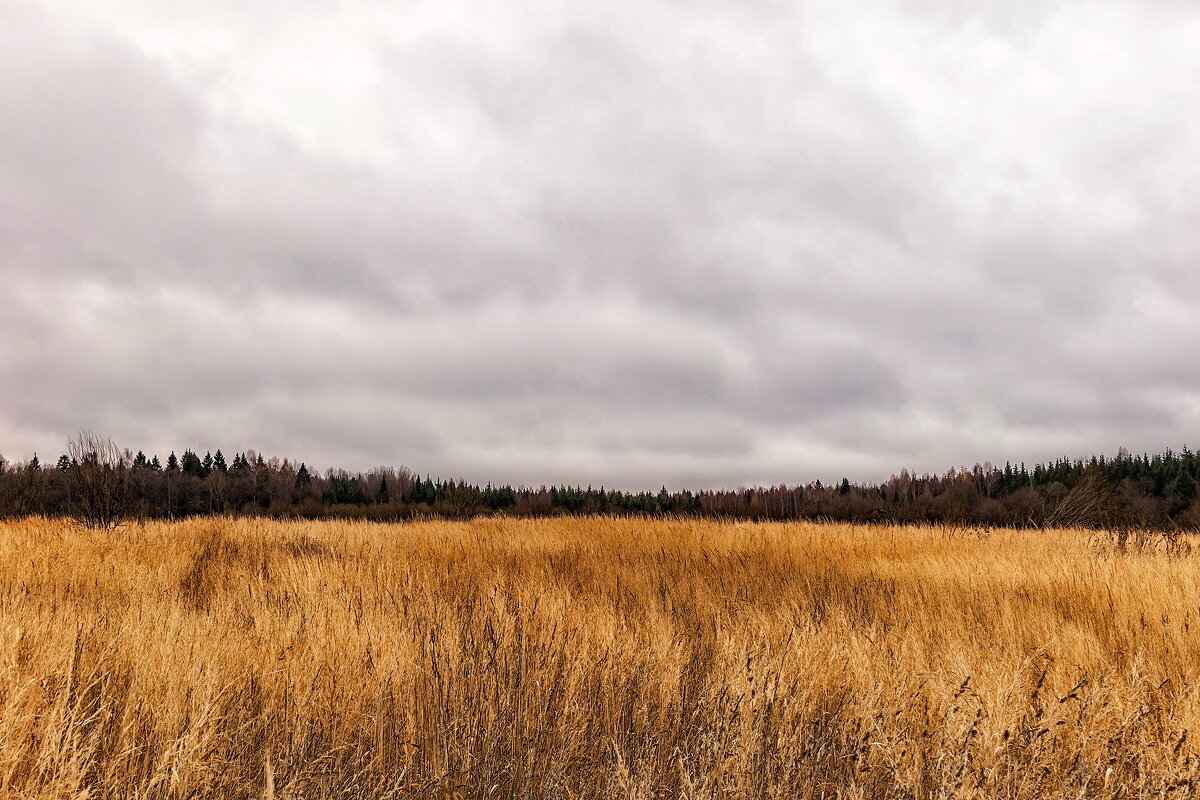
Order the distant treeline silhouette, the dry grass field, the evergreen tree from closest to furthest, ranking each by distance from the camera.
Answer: the dry grass field < the distant treeline silhouette < the evergreen tree

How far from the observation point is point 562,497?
66.4 meters

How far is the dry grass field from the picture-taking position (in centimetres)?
303

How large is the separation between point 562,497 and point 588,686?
62.8m

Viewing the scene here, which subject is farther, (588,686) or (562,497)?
(562,497)

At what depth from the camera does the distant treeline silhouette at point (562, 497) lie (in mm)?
14156

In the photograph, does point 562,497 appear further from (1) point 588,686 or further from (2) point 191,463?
(1) point 588,686

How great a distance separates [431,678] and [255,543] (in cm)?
848

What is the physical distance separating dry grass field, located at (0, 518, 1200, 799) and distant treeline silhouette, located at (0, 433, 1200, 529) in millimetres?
6516

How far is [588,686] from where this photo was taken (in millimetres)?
4141

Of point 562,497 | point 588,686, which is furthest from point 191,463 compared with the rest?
point 588,686

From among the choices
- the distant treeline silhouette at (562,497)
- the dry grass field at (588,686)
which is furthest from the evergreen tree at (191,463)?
the dry grass field at (588,686)

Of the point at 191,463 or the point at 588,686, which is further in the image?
the point at 191,463

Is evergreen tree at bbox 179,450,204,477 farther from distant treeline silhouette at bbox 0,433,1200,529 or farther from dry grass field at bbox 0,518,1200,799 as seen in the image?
dry grass field at bbox 0,518,1200,799

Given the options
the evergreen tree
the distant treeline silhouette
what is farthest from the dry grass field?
the evergreen tree
